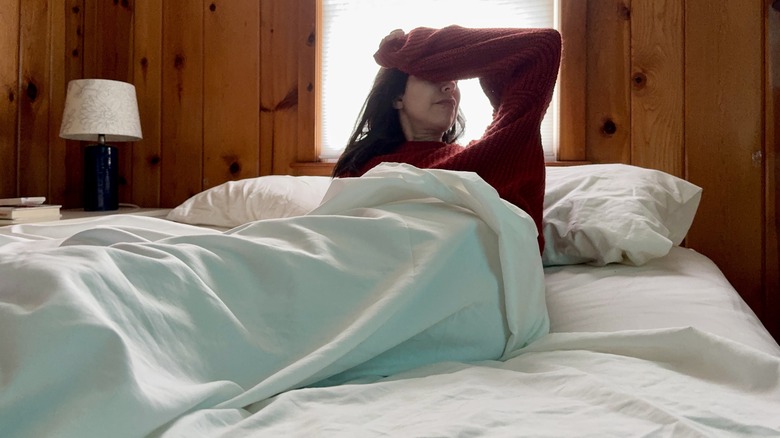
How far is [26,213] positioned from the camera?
5.23ft

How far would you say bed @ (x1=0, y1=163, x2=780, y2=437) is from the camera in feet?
1.46

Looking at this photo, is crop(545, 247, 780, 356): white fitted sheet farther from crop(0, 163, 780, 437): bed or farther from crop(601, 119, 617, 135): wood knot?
crop(601, 119, 617, 135): wood knot

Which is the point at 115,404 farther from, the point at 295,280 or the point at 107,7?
the point at 107,7


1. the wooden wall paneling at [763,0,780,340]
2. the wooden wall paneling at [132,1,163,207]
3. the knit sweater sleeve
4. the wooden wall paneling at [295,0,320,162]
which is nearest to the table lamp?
the wooden wall paneling at [132,1,163,207]

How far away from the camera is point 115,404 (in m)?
0.42

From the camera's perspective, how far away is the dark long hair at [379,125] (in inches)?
52.5

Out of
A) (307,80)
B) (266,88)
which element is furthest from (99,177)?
(307,80)

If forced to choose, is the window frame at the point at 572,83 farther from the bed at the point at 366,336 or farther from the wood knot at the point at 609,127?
the bed at the point at 366,336

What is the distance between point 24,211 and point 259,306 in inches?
50.4

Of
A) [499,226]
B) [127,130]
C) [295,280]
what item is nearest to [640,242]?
[499,226]

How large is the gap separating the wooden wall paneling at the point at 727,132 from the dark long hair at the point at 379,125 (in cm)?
85

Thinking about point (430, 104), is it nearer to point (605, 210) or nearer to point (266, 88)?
point (605, 210)

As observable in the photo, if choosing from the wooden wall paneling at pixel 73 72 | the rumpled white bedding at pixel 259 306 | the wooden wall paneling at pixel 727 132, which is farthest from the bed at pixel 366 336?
the wooden wall paneling at pixel 73 72

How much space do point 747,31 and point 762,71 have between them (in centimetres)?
12
